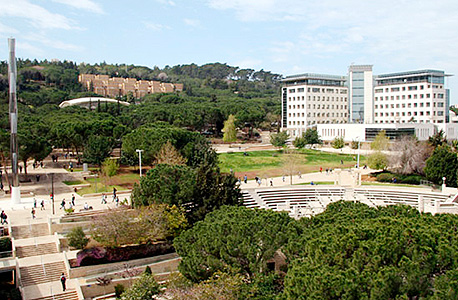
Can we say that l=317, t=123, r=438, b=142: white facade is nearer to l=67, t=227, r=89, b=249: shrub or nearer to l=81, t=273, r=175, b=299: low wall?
l=67, t=227, r=89, b=249: shrub

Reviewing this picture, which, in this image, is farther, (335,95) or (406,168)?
(335,95)

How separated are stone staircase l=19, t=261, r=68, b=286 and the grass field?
83.9 ft

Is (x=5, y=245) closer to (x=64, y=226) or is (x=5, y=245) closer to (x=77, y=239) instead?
(x=64, y=226)

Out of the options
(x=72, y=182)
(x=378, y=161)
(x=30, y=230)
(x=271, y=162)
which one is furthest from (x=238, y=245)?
(x=271, y=162)

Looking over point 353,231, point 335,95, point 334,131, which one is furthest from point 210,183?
point 335,95

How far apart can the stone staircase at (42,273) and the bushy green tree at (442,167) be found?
33.5m

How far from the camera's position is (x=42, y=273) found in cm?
2503

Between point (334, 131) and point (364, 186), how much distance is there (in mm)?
41611

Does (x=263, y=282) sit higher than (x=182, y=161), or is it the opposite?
(x=182, y=161)

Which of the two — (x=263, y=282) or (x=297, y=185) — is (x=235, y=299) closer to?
(x=263, y=282)

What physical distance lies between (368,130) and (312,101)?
1770cm

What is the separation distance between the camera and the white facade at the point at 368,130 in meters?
71.1

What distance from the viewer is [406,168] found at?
44.4 metres

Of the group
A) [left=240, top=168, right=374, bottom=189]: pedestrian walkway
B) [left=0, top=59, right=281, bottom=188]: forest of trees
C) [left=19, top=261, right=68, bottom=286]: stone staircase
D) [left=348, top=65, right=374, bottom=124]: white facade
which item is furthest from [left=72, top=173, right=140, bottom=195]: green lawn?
[left=348, top=65, right=374, bottom=124]: white facade
